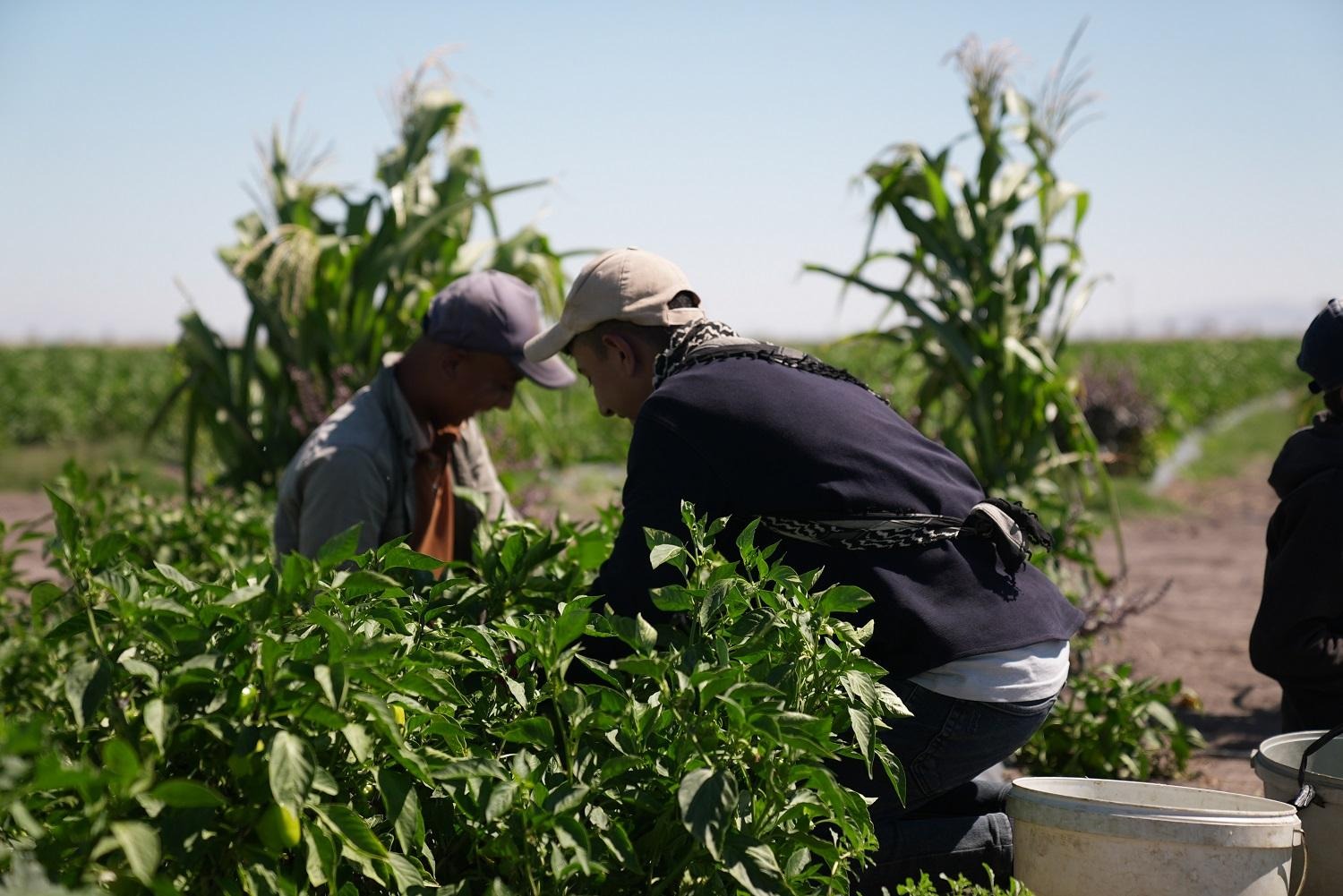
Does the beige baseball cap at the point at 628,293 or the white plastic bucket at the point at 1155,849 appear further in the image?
the beige baseball cap at the point at 628,293

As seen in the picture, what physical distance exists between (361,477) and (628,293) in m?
1.17

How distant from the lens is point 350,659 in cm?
156

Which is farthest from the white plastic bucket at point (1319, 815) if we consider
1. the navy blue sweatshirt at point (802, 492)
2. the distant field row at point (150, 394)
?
the distant field row at point (150, 394)

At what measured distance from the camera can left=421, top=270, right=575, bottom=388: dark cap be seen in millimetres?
3604

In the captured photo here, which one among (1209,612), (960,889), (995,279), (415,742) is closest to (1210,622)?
(1209,612)

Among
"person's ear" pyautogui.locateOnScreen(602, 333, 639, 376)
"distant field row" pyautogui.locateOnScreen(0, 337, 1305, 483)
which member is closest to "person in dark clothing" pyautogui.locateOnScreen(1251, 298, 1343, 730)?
"person's ear" pyautogui.locateOnScreen(602, 333, 639, 376)

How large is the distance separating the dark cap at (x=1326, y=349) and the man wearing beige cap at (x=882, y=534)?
102 cm

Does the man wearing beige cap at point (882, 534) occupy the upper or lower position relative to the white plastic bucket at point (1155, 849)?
upper

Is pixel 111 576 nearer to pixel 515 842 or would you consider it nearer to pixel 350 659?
pixel 350 659

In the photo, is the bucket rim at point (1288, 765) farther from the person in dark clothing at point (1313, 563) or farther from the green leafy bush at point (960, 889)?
the green leafy bush at point (960, 889)

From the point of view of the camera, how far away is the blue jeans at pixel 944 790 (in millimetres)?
2615

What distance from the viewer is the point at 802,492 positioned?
2514 mm

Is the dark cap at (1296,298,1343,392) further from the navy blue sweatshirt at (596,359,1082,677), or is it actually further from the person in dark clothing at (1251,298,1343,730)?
the navy blue sweatshirt at (596,359,1082,677)

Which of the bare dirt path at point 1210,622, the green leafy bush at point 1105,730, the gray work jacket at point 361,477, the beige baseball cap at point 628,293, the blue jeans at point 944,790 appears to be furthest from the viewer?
the bare dirt path at point 1210,622
